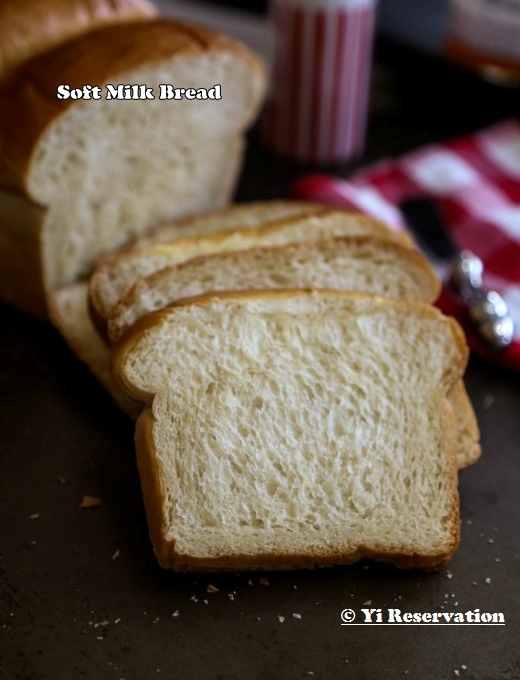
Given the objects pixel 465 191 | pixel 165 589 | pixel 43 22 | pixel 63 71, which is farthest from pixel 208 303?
pixel 465 191

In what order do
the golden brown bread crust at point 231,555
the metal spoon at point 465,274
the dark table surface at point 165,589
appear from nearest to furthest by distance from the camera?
the dark table surface at point 165,589 → the golden brown bread crust at point 231,555 → the metal spoon at point 465,274

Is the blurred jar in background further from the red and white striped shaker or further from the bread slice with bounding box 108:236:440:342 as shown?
the bread slice with bounding box 108:236:440:342

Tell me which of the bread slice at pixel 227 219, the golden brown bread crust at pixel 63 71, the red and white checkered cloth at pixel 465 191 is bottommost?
the red and white checkered cloth at pixel 465 191

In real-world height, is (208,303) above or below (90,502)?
above

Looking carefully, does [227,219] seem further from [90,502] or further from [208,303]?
[90,502]

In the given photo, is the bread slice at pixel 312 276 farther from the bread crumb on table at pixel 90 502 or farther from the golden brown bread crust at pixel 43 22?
the golden brown bread crust at pixel 43 22

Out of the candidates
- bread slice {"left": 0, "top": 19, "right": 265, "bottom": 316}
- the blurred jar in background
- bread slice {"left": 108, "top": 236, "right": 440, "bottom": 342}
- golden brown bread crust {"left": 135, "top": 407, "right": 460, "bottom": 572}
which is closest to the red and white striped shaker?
the blurred jar in background

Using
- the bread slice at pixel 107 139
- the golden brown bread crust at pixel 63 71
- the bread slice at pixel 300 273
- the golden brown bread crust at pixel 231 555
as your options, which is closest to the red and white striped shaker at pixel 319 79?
the bread slice at pixel 107 139
